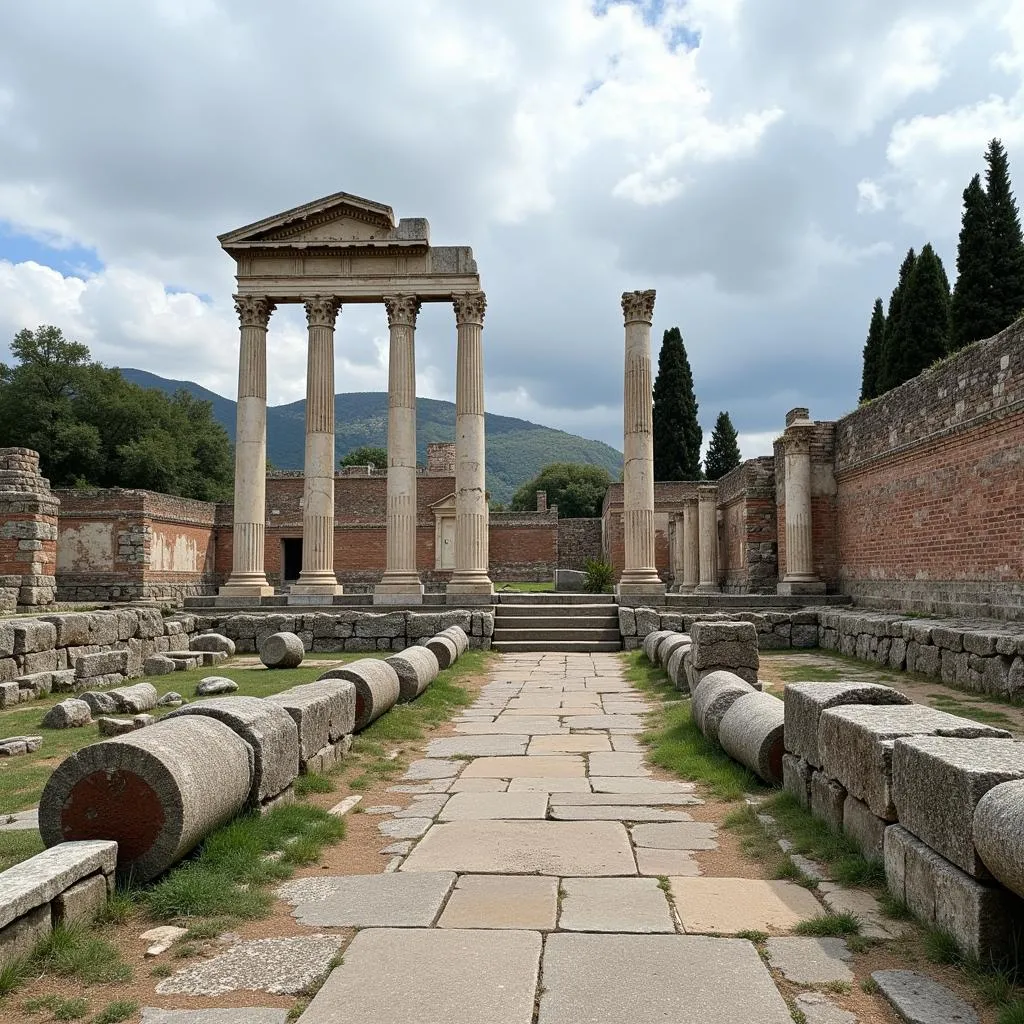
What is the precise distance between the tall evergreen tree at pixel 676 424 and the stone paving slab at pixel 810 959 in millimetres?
43288

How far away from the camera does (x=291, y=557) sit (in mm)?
42531

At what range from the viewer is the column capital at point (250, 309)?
2202 cm

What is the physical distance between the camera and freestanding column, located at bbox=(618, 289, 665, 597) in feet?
69.9

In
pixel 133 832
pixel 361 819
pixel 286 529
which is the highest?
pixel 286 529

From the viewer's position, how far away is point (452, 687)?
12.2 meters

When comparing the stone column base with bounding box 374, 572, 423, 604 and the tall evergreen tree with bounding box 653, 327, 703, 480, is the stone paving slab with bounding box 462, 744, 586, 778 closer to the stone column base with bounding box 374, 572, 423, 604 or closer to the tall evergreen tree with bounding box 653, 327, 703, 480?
the stone column base with bounding box 374, 572, 423, 604

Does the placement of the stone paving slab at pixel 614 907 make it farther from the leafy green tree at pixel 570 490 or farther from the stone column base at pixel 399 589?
the leafy green tree at pixel 570 490

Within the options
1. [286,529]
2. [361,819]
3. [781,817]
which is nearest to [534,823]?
[361,819]

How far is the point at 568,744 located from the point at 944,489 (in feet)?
31.1

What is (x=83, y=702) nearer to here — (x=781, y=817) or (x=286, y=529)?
(x=781, y=817)

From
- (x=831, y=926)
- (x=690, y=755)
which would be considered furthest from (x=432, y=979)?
(x=690, y=755)

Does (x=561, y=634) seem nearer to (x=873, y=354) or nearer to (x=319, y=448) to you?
(x=319, y=448)

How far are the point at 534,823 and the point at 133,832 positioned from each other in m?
2.53

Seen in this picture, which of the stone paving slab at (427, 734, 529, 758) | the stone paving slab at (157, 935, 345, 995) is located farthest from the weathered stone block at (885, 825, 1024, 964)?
the stone paving slab at (427, 734, 529, 758)
